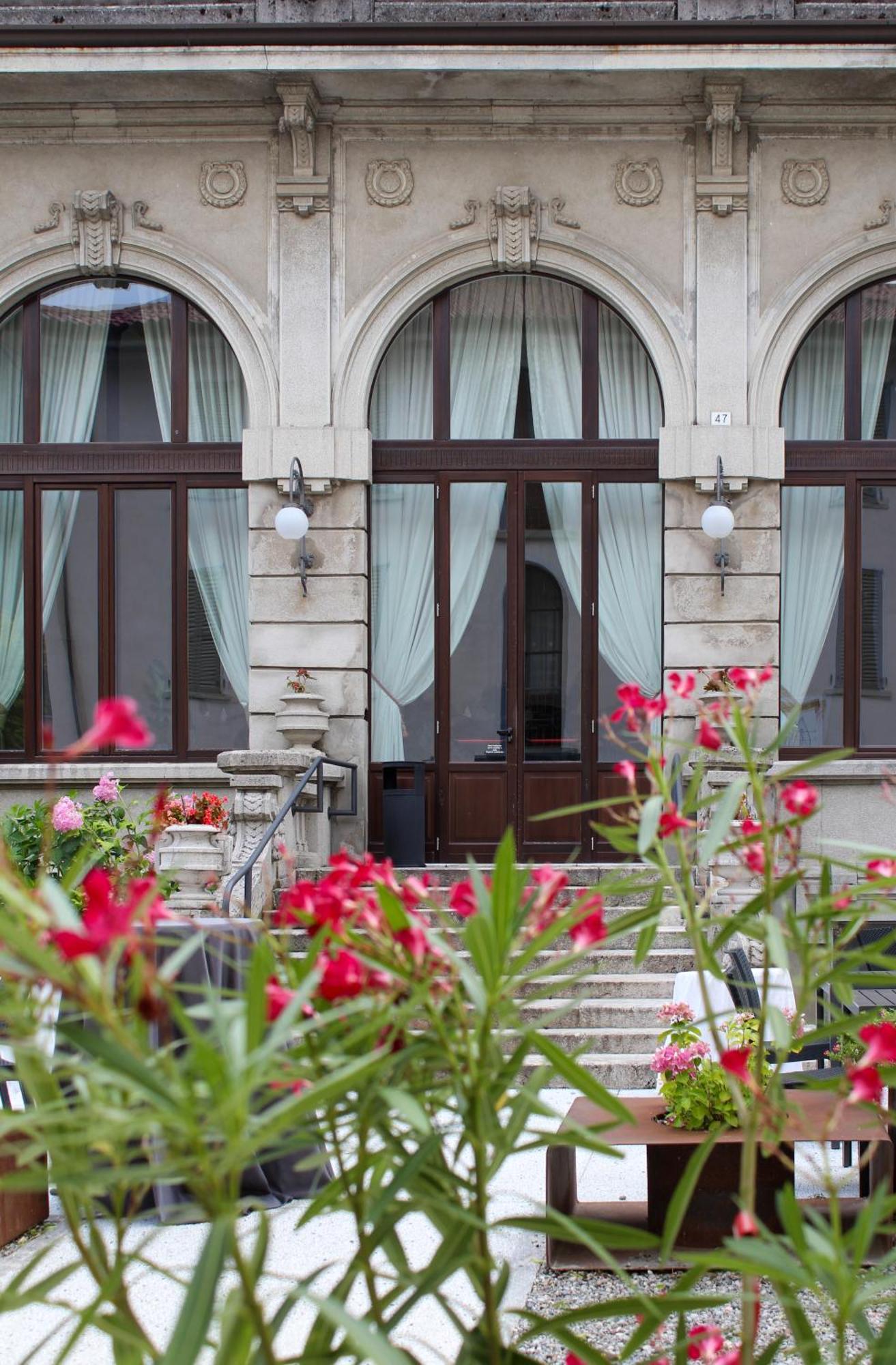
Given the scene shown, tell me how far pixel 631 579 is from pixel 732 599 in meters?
0.92

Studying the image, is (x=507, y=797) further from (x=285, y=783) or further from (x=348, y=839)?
(x=285, y=783)

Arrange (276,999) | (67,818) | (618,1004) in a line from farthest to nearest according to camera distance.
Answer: (618,1004) < (67,818) < (276,999)

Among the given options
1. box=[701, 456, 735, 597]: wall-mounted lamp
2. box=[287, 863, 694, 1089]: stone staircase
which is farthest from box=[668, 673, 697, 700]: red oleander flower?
box=[701, 456, 735, 597]: wall-mounted lamp

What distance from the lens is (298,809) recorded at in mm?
11164

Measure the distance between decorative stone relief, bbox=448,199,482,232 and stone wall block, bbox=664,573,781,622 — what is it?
3572 mm

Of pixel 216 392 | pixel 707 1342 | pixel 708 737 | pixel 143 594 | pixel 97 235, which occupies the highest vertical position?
pixel 97 235

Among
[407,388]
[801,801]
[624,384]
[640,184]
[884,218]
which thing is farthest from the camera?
[407,388]

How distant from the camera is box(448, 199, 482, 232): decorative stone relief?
12438 millimetres

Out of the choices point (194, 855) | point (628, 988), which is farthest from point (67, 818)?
point (628, 988)

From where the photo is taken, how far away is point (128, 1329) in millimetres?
1729

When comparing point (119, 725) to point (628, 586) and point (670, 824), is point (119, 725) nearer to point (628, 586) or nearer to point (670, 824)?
point (670, 824)

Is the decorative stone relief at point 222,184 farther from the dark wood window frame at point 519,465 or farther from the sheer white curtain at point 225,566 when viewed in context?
the sheer white curtain at point 225,566

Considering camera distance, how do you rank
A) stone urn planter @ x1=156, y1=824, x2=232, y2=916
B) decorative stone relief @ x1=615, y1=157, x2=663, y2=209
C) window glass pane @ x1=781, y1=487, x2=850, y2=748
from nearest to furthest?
stone urn planter @ x1=156, y1=824, x2=232, y2=916, decorative stone relief @ x1=615, y1=157, x2=663, y2=209, window glass pane @ x1=781, y1=487, x2=850, y2=748

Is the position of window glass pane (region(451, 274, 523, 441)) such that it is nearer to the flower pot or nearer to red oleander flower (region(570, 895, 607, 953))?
the flower pot
